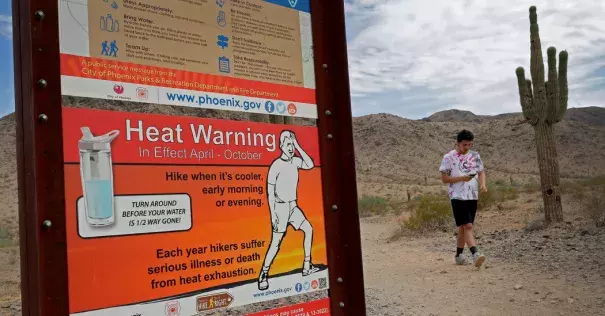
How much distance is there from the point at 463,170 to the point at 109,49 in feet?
19.2

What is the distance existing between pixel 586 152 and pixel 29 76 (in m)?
62.8

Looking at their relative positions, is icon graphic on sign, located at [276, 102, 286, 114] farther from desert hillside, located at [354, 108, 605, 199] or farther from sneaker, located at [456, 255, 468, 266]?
desert hillside, located at [354, 108, 605, 199]

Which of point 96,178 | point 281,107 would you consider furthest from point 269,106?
point 96,178

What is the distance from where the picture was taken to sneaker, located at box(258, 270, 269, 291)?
2.83 metres

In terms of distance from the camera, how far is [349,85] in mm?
3352

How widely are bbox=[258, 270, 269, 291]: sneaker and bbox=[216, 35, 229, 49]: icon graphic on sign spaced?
46.5 inches

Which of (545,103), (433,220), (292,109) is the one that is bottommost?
(433,220)

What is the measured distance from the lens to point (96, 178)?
7.69 ft

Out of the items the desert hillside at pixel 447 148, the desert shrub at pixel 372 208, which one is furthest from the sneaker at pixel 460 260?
the desert hillside at pixel 447 148

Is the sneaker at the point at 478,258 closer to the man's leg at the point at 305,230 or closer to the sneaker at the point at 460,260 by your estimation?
the sneaker at the point at 460,260

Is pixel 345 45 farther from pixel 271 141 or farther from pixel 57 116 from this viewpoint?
pixel 57 116

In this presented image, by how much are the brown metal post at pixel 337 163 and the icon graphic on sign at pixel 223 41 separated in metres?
0.60

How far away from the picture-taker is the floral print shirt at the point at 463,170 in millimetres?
7387

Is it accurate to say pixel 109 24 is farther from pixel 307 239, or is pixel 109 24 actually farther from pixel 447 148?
pixel 447 148
